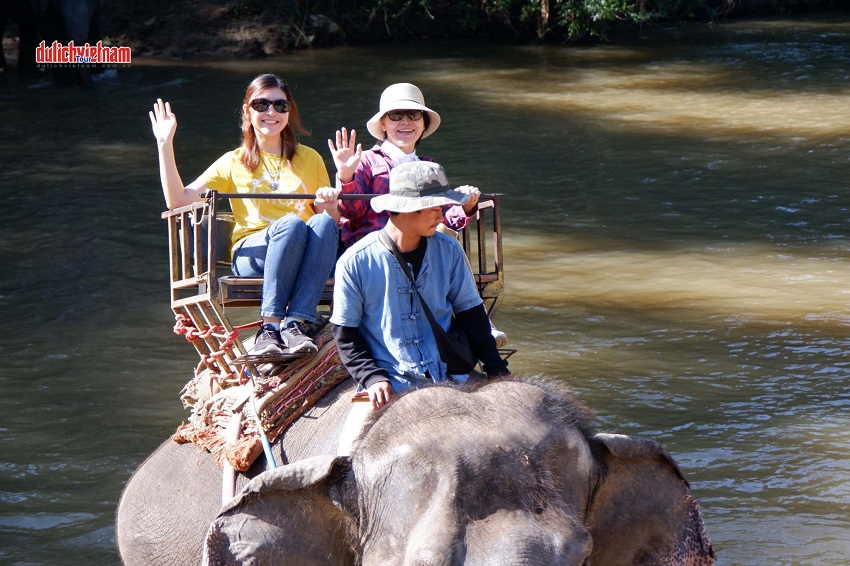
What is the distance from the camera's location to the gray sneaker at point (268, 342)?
3420 millimetres

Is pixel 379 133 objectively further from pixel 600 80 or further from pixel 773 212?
pixel 600 80

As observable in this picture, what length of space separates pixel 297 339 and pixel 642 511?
1225 mm

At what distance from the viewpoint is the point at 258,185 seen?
4125 millimetres

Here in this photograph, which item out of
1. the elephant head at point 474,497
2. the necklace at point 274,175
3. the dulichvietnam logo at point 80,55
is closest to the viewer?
the elephant head at point 474,497

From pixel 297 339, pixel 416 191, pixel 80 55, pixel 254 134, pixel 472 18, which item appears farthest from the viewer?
pixel 472 18

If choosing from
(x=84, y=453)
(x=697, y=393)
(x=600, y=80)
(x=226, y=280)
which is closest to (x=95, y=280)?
(x=84, y=453)

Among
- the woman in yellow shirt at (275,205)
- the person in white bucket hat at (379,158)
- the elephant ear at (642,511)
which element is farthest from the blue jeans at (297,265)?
the elephant ear at (642,511)

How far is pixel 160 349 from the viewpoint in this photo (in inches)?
268

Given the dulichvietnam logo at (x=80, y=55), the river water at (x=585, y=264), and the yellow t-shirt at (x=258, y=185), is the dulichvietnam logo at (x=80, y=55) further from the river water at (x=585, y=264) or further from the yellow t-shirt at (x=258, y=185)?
the yellow t-shirt at (x=258, y=185)

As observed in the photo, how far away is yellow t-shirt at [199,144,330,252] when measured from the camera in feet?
13.5

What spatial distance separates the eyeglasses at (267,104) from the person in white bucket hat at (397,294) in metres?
1.18

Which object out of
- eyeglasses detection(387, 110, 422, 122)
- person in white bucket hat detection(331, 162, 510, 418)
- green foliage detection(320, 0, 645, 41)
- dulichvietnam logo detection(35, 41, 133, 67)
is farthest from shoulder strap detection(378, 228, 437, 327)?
green foliage detection(320, 0, 645, 41)

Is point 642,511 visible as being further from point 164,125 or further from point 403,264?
point 164,125

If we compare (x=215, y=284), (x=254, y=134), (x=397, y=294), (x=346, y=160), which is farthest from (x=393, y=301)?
(x=254, y=134)
